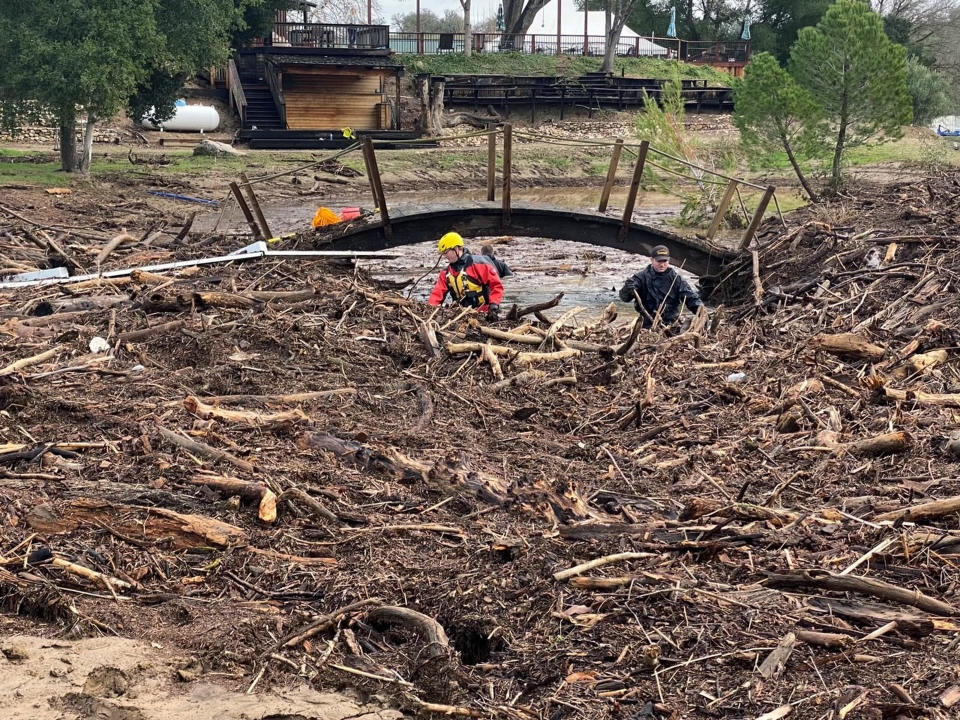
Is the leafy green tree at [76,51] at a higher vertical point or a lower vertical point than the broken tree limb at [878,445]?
higher

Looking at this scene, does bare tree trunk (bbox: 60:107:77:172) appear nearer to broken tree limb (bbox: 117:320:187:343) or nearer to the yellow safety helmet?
the yellow safety helmet

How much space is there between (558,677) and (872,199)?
52.7 ft

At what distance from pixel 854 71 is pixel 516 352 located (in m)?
18.4

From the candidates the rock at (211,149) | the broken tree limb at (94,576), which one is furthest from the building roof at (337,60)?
the broken tree limb at (94,576)

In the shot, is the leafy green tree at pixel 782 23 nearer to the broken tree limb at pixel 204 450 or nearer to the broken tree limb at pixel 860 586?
the broken tree limb at pixel 204 450

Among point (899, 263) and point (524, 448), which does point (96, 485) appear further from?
point (899, 263)

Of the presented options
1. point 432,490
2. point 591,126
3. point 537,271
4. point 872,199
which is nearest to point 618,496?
point 432,490

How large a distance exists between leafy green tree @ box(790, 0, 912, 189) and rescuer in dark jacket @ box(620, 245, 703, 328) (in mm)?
14443

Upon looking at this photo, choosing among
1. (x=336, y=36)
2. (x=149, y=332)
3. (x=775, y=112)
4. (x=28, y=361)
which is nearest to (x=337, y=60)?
(x=336, y=36)

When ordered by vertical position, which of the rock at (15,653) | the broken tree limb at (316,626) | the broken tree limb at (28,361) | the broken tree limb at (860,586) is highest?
the broken tree limb at (28,361)

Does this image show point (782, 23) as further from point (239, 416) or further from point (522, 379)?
point (239, 416)

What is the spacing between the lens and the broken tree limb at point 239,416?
8.26 metres

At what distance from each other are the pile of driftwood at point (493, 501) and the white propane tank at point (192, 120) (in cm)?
3033

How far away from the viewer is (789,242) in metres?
16.4
